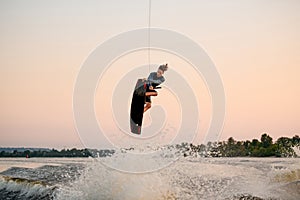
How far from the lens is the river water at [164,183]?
9188 mm

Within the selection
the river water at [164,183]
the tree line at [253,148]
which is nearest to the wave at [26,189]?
the river water at [164,183]

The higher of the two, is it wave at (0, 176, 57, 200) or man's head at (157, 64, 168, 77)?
man's head at (157, 64, 168, 77)

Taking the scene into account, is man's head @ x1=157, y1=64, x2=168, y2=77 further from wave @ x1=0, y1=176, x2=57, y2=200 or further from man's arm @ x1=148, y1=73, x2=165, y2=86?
wave @ x1=0, y1=176, x2=57, y2=200

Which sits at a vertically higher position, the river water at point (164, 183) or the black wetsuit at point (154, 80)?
the black wetsuit at point (154, 80)

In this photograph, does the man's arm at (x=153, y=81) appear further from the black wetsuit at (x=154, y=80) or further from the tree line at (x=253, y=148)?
the tree line at (x=253, y=148)

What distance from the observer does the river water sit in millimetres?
9188

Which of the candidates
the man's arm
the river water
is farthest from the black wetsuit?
the river water

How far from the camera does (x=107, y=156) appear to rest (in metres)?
9.53

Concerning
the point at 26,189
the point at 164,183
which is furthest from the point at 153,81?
the point at 26,189

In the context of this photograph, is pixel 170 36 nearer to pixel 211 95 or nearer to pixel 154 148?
pixel 211 95

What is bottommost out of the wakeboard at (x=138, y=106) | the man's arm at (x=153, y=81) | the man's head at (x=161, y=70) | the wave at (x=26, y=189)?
the wave at (x=26, y=189)

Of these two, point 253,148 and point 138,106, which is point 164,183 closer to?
point 138,106

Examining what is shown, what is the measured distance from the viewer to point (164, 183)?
9656 mm

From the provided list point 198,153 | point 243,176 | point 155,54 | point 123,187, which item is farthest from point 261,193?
point 155,54
